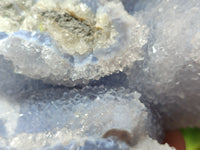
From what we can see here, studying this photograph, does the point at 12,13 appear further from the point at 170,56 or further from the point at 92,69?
the point at 170,56

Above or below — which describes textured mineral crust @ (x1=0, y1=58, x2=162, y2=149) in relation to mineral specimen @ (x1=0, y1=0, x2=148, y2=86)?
below

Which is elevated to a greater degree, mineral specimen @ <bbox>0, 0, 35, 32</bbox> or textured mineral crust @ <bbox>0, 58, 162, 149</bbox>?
mineral specimen @ <bbox>0, 0, 35, 32</bbox>

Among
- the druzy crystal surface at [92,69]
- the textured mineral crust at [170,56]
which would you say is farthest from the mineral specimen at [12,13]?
the textured mineral crust at [170,56]

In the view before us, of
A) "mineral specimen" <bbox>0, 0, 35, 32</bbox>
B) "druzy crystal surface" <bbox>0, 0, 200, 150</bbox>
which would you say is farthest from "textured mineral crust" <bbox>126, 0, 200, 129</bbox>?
"mineral specimen" <bbox>0, 0, 35, 32</bbox>

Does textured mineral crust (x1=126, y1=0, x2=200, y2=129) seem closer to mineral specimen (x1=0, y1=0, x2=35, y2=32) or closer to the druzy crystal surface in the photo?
the druzy crystal surface

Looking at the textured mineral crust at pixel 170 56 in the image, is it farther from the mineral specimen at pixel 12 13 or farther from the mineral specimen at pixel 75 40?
the mineral specimen at pixel 12 13

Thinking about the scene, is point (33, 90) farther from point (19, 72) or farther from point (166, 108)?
point (166, 108)

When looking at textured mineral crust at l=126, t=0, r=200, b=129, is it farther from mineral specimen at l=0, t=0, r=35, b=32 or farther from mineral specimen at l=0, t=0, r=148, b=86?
mineral specimen at l=0, t=0, r=35, b=32

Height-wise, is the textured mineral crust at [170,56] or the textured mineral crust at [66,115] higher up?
the textured mineral crust at [170,56]

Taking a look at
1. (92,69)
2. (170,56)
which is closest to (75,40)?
(92,69)
